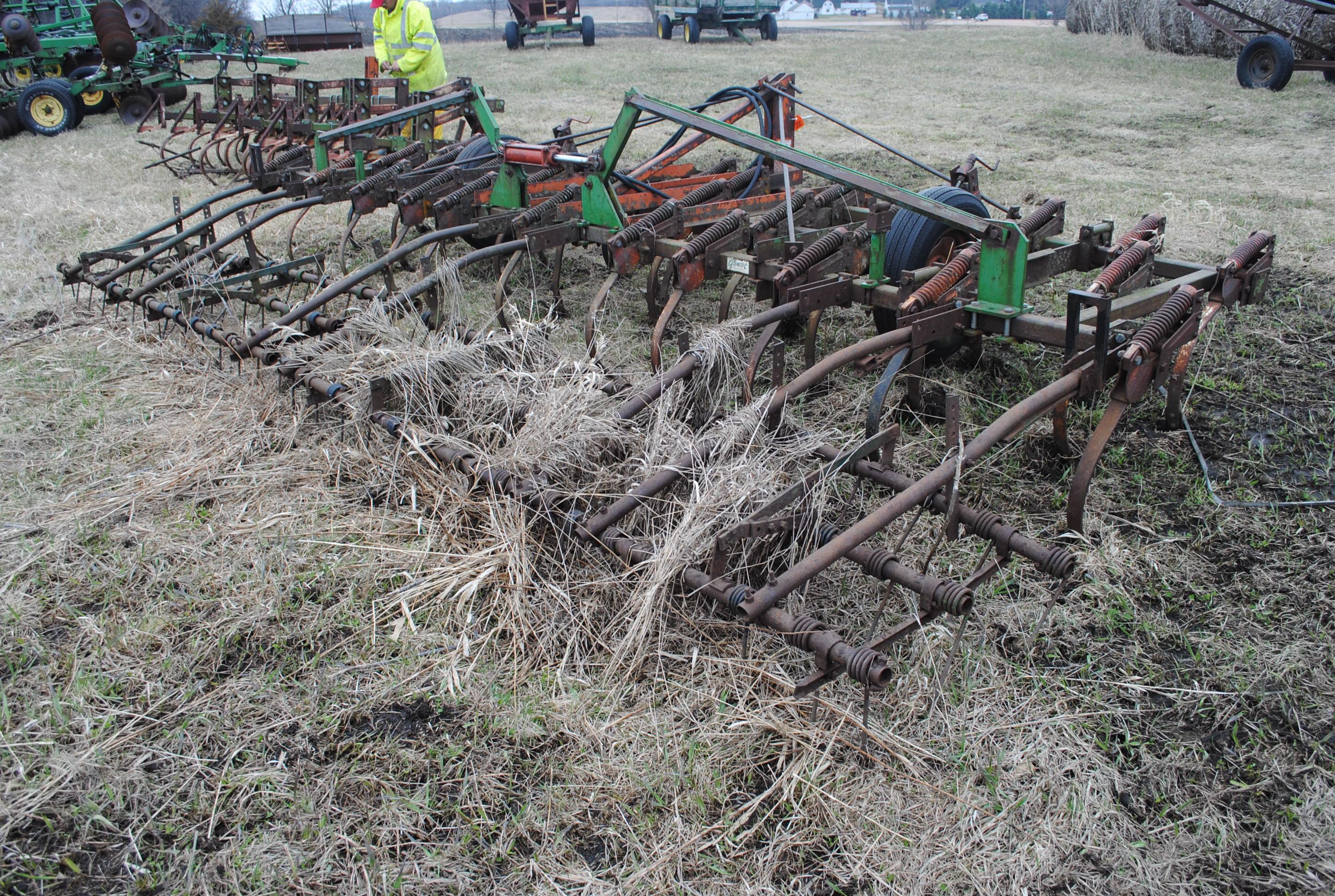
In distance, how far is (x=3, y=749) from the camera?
2.25 metres

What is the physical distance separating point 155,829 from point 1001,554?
2.15 meters

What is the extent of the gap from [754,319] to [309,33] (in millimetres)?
22951

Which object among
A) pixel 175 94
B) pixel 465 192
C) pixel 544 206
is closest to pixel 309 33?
pixel 175 94

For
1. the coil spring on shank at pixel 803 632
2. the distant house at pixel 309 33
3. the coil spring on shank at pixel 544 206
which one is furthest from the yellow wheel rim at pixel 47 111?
the coil spring on shank at pixel 803 632

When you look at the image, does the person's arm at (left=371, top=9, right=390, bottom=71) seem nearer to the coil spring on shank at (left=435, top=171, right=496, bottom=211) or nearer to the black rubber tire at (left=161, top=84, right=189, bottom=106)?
the coil spring on shank at (left=435, top=171, right=496, bottom=211)

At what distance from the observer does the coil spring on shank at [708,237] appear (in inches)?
166

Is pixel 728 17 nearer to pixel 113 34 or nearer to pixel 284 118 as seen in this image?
pixel 113 34

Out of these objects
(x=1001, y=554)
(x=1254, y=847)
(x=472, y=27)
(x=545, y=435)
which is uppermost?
(x=472, y=27)

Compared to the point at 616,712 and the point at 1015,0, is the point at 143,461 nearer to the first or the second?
the point at 616,712

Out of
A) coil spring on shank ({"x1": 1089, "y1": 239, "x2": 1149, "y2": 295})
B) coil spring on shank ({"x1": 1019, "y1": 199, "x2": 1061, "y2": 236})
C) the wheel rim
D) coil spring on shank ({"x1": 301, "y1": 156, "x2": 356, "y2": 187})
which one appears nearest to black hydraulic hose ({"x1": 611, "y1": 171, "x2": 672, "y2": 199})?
coil spring on shank ({"x1": 301, "y1": 156, "x2": 356, "y2": 187})

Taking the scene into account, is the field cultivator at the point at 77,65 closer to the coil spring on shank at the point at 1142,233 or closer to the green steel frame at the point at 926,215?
the green steel frame at the point at 926,215

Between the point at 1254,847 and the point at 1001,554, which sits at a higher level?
the point at 1001,554

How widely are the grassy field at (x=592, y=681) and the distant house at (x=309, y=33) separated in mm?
20740

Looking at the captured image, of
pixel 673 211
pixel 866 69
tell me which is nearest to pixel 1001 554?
pixel 673 211
